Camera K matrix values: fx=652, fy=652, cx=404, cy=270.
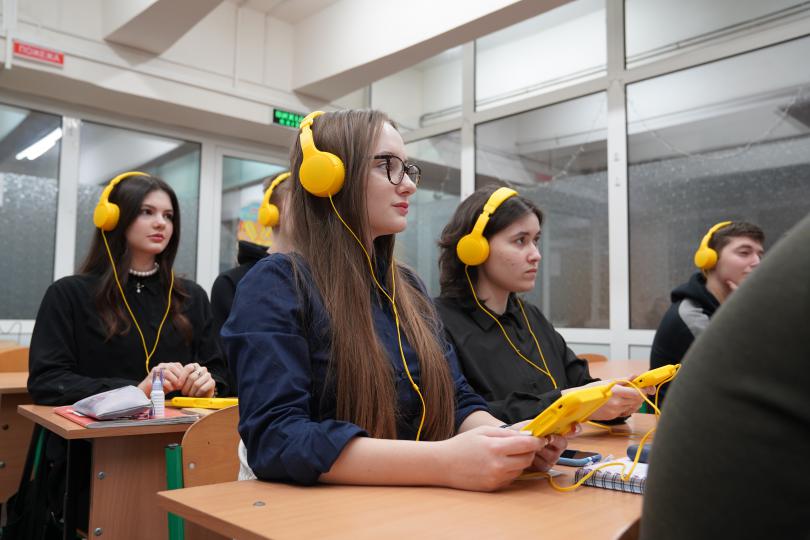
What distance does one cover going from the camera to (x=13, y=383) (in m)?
2.63

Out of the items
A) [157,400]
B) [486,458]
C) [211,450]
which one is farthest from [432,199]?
[486,458]

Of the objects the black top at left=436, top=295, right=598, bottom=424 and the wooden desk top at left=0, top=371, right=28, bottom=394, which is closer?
the black top at left=436, top=295, right=598, bottom=424

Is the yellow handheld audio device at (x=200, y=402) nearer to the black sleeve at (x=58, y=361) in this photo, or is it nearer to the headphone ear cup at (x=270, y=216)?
the black sleeve at (x=58, y=361)

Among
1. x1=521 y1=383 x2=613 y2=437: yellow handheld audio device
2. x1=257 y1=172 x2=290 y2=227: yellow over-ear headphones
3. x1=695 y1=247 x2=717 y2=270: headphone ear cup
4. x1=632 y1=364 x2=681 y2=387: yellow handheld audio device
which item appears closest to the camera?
x1=521 y1=383 x2=613 y2=437: yellow handheld audio device

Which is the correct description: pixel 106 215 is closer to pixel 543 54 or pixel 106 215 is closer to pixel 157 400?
pixel 157 400

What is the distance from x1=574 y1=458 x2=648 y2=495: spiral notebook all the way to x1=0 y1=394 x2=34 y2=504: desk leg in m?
2.51

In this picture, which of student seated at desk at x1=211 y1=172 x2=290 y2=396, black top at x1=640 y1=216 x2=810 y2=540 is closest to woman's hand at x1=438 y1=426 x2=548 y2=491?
black top at x1=640 y1=216 x2=810 y2=540

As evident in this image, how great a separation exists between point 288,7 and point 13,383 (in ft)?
11.9

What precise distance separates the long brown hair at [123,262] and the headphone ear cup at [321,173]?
1.48 metres

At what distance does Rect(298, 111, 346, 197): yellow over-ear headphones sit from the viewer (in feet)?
4.14

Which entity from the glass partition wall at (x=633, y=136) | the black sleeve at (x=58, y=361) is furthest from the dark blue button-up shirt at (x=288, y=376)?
the glass partition wall at (x=633, y=136)

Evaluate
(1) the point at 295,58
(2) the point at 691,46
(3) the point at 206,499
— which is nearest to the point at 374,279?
(3) the point at 206,499

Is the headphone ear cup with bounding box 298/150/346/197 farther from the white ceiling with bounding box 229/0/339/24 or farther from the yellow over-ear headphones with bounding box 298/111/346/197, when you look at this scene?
the white ceiling with bounding box 229/0/339/24

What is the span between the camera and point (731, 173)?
12.6ft
